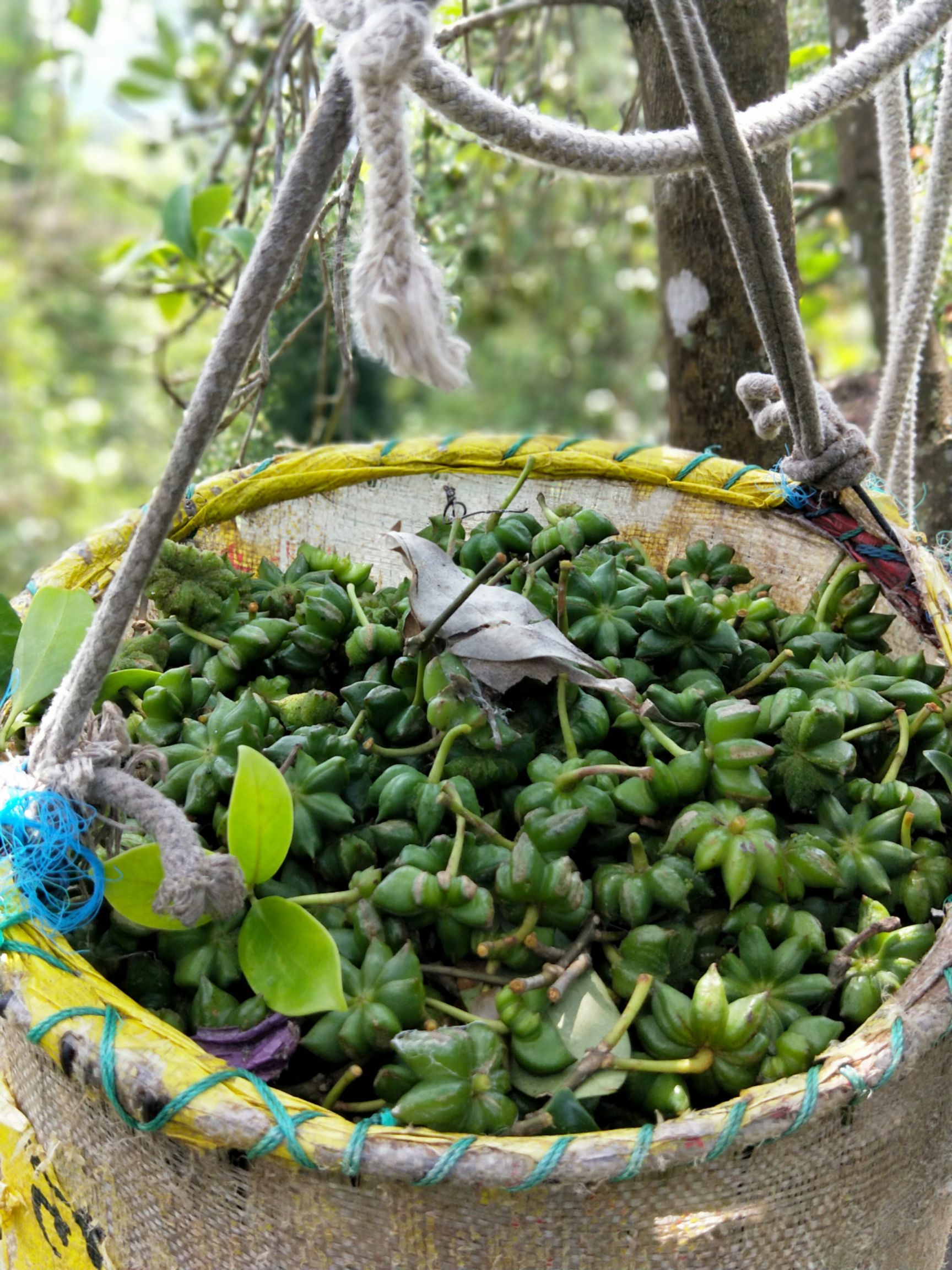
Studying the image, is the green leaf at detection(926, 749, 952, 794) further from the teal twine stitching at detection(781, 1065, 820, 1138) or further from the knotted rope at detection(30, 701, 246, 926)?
the knotted rope at detection(30, 701, 246, 926)

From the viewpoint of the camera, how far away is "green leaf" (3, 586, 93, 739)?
32.7 inches

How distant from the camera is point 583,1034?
2.27 ft

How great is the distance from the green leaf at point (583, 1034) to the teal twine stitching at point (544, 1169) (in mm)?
86

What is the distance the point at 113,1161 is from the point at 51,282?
548 cm

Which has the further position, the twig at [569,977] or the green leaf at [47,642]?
the green leaf at [47,642]

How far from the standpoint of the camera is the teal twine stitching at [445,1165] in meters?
0.56

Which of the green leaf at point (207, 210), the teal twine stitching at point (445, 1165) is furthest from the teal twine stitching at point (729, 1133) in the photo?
the green leaf at point (207, 210)

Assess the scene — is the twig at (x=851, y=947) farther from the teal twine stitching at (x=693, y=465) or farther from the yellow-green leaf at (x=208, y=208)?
the yellow-green leaf at (x=208, y=208)

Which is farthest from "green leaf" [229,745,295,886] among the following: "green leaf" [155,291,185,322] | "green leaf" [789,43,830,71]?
"green leaf" [789,43,830,71]

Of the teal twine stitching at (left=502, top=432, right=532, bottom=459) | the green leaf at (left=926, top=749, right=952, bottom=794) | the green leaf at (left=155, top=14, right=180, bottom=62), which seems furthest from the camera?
the green leaf at (left=155, top=14, right=180, bottom=62)

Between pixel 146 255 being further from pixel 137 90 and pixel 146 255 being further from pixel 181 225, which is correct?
pixel 137 90

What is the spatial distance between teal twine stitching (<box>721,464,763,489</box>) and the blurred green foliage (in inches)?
11.7

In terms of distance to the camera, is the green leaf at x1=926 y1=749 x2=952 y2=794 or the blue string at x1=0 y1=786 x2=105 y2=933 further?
the green leaf at x1=926 y1=749 x2=952 y2=794

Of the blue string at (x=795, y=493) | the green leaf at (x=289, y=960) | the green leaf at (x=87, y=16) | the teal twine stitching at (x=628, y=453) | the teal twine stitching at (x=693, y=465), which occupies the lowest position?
the green leaf at (x=289, y=960)
